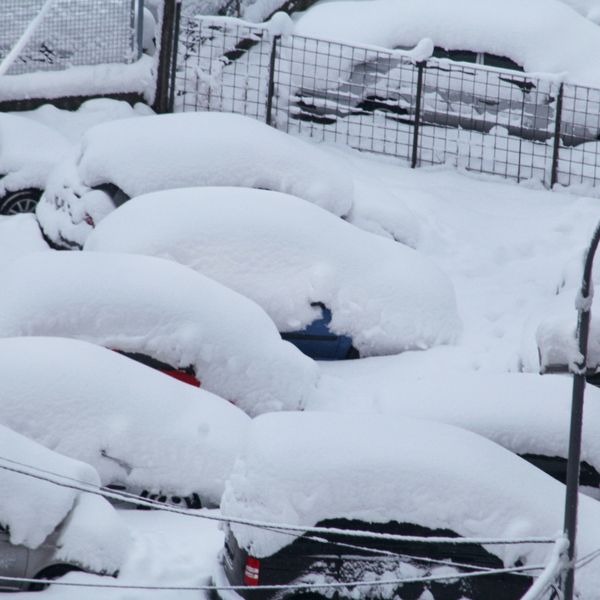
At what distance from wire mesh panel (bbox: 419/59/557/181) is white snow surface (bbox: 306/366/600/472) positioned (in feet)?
24.0

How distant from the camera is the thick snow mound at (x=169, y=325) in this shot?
11.0m

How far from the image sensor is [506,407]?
32.2 ft

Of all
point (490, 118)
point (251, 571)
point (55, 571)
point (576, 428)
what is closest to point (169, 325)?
point (55, 571)

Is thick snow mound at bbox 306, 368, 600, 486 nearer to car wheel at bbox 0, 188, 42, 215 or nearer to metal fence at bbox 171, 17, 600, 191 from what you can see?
car wheel at bbox 0, 188, 42, 215

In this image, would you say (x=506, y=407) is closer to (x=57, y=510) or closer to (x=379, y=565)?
(x=379, y=565)

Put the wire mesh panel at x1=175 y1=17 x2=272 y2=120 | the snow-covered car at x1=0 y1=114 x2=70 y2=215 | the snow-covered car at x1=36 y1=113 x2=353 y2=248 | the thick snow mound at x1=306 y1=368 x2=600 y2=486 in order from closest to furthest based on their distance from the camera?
1. the thick snow mound at x1=306 y1=368 x2=600 y2=486
2. the snow-covered car at x1=36 y1=113 x2=353 y2=248
3. the snow-covered car at x1=0 y1=114 x2=70 y2=215
4. the wire mesh panel at x1=175 y1=17 x2=272 y2=120

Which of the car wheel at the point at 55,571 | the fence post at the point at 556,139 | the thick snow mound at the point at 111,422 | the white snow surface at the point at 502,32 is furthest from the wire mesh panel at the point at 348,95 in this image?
the car wheel at the point at 55,571

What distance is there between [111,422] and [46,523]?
130 cm

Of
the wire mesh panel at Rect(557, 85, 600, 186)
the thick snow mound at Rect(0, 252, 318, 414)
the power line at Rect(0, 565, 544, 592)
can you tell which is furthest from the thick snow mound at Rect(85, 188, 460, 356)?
the wire mesh panel at Rect(557, 85, 600, 186)

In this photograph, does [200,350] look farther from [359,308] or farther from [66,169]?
[66,169]

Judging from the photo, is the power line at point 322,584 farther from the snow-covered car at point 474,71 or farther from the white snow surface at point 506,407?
the snow-covered car at point 474,71

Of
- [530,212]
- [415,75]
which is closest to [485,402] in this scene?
[530,212]

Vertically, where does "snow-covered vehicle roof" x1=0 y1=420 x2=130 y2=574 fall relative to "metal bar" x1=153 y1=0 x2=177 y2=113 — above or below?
below

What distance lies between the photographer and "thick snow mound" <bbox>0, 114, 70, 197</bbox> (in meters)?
15.5
